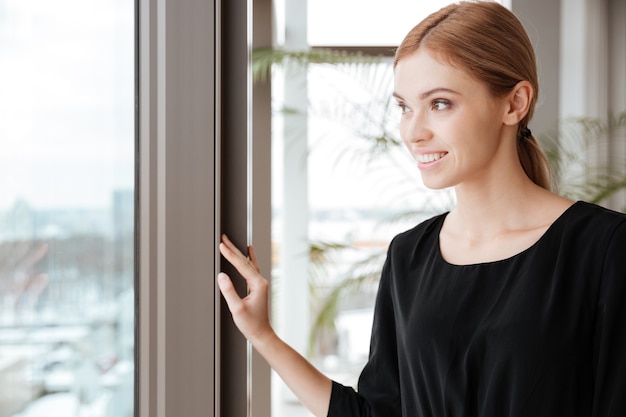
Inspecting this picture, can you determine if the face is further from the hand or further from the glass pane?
the glass pane

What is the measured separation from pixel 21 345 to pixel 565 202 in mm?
874

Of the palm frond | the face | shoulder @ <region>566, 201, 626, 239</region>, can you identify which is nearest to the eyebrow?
the face

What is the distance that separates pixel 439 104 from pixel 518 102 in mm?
151

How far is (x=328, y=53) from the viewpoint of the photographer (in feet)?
8.51

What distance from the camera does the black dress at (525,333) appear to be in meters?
0.99

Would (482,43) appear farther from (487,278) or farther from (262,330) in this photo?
(262,330)

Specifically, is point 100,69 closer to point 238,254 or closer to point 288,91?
point 238,254

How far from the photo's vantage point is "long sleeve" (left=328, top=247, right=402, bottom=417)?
3.91 ft

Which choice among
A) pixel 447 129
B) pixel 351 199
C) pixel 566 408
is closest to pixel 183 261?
pixel 447 129

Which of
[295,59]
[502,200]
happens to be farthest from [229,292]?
[295,59]

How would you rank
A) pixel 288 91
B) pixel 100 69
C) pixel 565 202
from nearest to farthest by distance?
pixel 100 69 < pixel 565 202 < pixel 288 91

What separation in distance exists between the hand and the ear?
0.49m

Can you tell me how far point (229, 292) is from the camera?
957 millimetres

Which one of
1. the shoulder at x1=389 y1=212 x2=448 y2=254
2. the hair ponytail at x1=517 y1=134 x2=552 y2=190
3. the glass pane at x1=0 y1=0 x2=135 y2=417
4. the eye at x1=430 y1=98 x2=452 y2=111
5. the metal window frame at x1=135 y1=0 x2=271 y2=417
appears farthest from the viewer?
the shoulder at x1=389 y1=212 x2=448 y2=254
